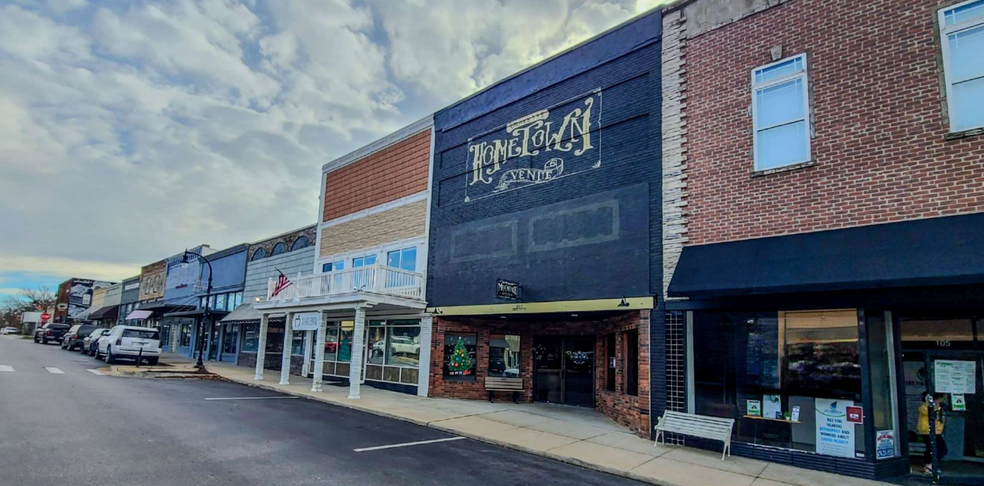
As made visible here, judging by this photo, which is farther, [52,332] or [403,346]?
[52,332]

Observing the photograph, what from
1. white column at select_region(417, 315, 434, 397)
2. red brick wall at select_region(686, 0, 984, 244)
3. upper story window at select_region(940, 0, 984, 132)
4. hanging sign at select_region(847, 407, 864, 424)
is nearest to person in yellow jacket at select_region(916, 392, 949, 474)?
hanging sign at select_region(847, 407, 864, 424)

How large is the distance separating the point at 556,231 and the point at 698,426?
233 inches

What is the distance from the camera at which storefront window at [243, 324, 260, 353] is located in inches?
1073

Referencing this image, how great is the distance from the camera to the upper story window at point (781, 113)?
1016 centimetres

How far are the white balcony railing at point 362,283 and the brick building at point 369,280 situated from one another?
0.11 feet

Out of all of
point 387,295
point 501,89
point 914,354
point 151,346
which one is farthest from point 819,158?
point 151,346

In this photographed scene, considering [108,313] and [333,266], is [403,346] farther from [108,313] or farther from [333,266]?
[108,313]

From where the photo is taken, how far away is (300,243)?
25.5m

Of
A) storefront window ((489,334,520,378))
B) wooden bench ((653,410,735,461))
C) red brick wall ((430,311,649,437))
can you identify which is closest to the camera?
wooden bench ((653,410,735,461))

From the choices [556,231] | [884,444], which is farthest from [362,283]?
[884,444]

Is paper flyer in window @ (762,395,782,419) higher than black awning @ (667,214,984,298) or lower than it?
lower

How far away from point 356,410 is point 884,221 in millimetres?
12334

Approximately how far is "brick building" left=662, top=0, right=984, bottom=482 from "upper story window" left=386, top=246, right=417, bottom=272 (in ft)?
32.3

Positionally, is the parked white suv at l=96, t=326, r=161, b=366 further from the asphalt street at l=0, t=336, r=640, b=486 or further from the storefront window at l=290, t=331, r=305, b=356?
the asphalt street at l=0, t=336, r=640, b=486
